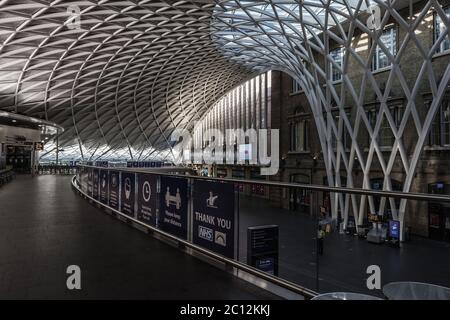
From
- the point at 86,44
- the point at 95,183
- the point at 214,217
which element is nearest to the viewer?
the point at 214,217

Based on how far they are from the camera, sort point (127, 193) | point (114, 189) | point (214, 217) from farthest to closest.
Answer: point (114, 189)
point (127, 193)
point (214, 217)

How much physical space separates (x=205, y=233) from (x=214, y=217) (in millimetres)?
479

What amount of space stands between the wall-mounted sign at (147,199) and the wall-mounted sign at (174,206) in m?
0.50

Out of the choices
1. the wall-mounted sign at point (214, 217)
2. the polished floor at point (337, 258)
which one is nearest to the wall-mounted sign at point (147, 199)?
the wall-mounted sign at point (214, 217)

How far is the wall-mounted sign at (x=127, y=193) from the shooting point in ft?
33.9

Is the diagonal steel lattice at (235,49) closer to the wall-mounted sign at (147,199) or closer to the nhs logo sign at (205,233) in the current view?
the wall-mounted sign at (147,199)

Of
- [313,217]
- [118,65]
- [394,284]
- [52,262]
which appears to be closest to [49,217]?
[52,262]

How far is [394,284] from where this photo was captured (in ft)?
12.1

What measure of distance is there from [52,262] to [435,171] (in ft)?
83.8

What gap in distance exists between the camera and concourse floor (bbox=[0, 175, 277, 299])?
464 cm

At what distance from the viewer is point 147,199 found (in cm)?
915

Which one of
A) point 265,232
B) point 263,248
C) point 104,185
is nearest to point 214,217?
point 263,248

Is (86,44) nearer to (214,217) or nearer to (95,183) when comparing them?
(95,183)

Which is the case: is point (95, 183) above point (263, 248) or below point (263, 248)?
above
